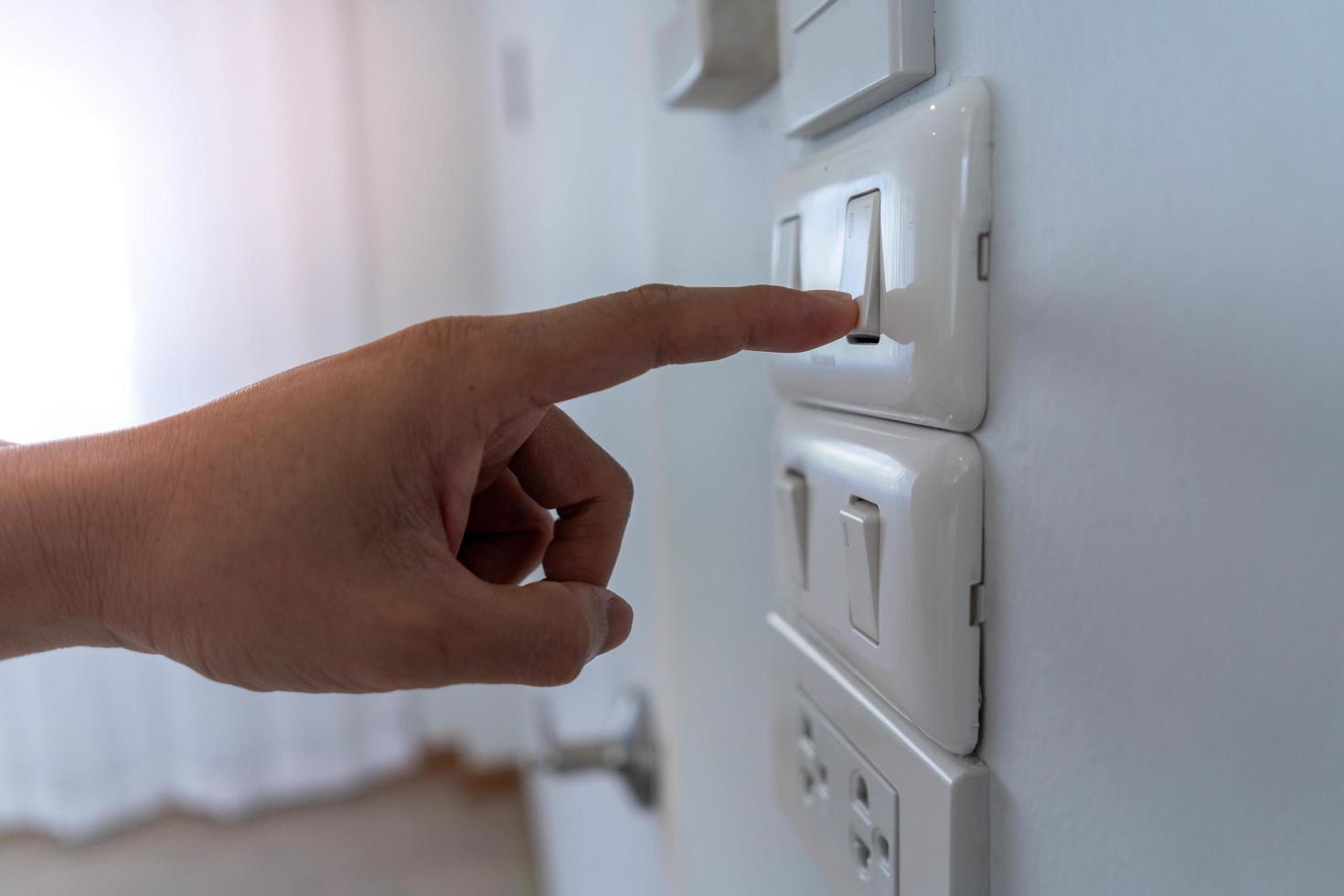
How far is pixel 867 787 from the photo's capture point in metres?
0.34

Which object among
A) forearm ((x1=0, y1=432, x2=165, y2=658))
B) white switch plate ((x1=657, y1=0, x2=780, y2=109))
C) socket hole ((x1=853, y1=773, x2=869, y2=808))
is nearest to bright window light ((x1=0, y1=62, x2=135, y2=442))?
forearm ((x1=0, y1=432, x2=165, y2=658))

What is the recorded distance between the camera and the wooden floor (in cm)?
195

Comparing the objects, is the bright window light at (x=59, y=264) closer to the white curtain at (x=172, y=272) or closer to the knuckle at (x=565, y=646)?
the white curtain at (x=172, y=272)

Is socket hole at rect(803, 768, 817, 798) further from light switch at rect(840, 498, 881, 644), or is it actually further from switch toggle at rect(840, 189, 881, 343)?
switch toggle at rect(840, 189, 881, 343)

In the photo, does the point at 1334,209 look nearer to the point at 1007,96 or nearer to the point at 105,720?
the point at 1007,96

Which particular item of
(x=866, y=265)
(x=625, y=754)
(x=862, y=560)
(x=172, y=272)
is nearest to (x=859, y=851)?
(x=862, y=560)

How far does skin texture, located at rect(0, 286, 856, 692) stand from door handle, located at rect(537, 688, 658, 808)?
0.49 metres

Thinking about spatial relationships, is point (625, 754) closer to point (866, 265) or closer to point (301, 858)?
point (866, 265)

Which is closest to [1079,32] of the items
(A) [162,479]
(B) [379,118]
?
(A) [162,479]

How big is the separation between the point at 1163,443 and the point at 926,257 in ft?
0.31

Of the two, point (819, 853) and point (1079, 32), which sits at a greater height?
point (1079, 32)

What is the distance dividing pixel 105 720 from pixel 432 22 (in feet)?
5.95

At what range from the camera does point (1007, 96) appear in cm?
24

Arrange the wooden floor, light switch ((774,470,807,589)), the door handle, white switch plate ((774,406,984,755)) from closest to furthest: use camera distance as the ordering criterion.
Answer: white switch plate ((774,406,984,755))
light switch ((774,470,807,589))
the door handle
the wooden floor
